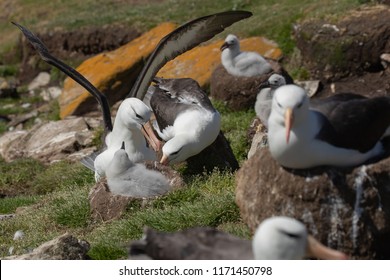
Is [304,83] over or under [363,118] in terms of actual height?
under

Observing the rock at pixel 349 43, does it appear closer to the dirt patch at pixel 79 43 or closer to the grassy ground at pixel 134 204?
the grassy ground at pixel 134 204

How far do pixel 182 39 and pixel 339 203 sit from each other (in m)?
4.53

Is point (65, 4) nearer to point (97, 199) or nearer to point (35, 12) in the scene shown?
point (35, 12)

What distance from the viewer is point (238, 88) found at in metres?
11.5

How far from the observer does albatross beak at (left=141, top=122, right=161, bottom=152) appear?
8266mm

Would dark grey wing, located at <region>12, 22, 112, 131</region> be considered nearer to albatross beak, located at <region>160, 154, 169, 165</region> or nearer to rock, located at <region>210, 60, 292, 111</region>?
albatross beak, located at <region>160, 154, 169, 165</region>

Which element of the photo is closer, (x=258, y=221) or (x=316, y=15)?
(x=258, y=221)

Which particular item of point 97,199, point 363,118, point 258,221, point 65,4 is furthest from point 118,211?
point 65,4

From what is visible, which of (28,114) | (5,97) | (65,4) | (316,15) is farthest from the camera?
(65,4)

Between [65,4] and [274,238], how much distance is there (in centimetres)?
2097

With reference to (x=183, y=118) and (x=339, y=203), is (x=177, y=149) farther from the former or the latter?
(x=339, y=203)

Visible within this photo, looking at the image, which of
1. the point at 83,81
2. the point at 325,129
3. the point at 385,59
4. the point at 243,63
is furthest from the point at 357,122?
the point at 385,59

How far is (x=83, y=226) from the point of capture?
7070 millimetres

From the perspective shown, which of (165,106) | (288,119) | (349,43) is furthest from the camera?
(349,43)
